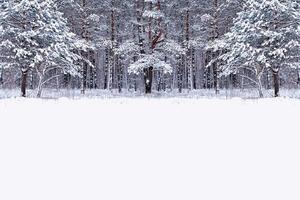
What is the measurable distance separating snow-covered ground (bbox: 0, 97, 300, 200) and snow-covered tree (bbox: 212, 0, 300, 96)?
29.3 ft

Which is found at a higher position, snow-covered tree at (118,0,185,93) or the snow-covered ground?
snow-covered tree at (118,0,185,93)

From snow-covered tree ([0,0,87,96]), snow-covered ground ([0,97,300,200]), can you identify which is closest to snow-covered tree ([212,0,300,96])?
snow-covered ground ([0,97,300,200])

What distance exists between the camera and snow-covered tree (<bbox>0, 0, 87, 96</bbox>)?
22.4m

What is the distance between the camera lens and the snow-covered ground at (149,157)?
563 cm

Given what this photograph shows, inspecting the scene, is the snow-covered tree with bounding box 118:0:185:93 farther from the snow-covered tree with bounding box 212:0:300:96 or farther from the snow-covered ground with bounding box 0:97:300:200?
the snow-covered ground with bounding box 0:97:300:200

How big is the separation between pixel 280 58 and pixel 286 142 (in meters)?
14.2

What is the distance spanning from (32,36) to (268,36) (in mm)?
13910

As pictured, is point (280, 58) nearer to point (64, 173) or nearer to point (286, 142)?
point (286, 142)

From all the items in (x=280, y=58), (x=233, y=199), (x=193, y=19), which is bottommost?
(x=233, y=199)

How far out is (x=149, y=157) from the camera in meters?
7.70

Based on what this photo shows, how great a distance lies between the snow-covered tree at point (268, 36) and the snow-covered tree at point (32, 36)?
34.6 feet

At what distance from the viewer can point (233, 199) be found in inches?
207

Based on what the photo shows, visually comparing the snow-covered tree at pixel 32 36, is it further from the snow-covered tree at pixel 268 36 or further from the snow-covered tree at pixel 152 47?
the snow-covered tree at pixel 268 36

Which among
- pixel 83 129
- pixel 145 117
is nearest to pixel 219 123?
pixel 145 117
